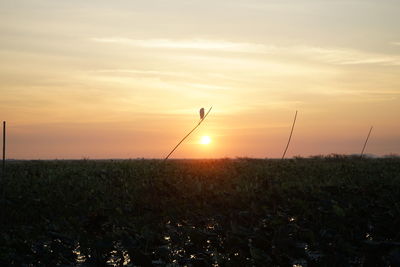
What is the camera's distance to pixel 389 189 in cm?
1681

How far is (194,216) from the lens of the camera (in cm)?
1452

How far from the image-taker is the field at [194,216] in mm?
10652

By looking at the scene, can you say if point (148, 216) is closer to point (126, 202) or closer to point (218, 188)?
point (126, 202)

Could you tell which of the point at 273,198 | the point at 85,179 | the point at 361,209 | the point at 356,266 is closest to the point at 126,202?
the point at 85,179

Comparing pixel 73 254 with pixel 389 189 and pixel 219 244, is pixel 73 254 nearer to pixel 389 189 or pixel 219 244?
pixel 219 244

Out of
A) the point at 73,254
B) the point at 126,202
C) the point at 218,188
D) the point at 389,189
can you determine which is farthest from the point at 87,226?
the point at 389,189

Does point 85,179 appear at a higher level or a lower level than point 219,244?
higher

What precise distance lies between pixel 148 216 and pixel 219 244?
136 inches

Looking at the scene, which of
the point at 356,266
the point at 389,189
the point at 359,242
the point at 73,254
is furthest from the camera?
the point at 389,189

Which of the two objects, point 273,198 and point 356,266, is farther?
point 273,198

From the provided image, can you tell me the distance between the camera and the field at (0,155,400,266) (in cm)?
1065

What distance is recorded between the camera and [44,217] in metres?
14.8

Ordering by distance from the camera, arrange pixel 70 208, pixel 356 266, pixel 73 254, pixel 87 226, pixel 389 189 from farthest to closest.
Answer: pixel 389 189, pixel 70 208, pixel 87 226, pixel 73 254, pixel 356 266

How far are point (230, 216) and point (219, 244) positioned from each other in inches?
92.8
